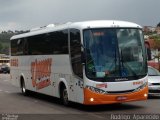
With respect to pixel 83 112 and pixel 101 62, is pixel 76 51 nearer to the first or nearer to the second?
pixel 101 62

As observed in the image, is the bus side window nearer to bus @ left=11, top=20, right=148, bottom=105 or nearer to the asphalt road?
bus @ left=11, top=20, right=148, bottom=105

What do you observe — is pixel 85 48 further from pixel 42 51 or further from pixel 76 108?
pixel 42 51

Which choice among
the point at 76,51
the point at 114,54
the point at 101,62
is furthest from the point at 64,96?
the point at 114,54

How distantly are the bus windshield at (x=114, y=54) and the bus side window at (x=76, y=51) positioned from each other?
0.35 meters

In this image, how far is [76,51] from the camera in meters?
16.5

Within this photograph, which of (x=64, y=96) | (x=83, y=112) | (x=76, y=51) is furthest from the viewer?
(x=64, y=96)

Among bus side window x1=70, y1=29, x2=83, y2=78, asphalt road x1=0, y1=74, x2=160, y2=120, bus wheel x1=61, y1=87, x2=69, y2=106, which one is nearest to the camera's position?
asphalt road x1=0, y1=74, x2=160, y2=120

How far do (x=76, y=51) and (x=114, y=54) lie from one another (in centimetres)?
135

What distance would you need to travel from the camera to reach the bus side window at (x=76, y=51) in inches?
639

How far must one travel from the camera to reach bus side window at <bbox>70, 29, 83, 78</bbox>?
16.2 meters

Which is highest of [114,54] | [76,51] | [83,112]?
[76,51]

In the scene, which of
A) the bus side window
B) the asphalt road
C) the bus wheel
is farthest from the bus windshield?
the bus wheel

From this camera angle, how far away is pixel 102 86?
15.8 m

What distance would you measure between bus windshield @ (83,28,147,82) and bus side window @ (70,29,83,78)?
35 cm
